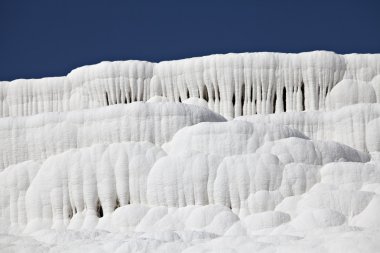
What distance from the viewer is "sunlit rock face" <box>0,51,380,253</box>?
3030 centimetres

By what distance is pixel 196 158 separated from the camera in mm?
34094

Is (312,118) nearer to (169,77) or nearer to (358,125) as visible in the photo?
(358,125)

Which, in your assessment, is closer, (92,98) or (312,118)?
(312,118)

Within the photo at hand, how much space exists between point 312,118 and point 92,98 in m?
13.6

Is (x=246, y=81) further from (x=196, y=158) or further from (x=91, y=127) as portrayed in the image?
(x=196, y=158)

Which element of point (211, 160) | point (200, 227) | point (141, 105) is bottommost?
point (200, 227)

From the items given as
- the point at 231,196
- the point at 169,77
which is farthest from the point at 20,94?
the point at 231,196

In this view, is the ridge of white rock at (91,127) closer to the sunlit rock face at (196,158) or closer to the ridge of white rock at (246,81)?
the sunlit rock face at (196,158)

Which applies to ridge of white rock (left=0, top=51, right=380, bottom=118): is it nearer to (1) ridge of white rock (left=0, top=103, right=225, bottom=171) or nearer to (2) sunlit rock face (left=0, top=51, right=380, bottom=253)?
(2) sunlit rock face (left=0, top=51, right=380, bottom=253)

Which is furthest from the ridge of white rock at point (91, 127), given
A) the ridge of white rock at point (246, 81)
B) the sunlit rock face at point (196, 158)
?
the ridge of white rock at point (246, 81)

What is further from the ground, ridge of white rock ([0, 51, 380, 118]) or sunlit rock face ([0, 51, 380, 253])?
ridge of white rock ([0, 51, 380, 118])

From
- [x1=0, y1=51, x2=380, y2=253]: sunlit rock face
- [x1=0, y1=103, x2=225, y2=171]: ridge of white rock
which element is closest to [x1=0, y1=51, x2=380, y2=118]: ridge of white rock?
[x1=0, y1=51, x2=380, y2=253]: sunlit rock face

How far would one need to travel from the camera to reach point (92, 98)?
156 feet

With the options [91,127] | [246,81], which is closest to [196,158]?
[91,127]
